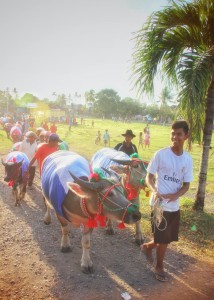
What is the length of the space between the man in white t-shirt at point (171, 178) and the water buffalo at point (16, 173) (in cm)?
515

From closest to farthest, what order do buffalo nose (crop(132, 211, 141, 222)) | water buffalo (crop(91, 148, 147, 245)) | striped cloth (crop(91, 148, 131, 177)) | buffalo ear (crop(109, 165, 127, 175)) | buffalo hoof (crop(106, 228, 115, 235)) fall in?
1. buffalo nose (crop(132, 211, 141, 222))
2. water buffalo (crop(91, 148, 147, 245))
3. buffalo ear (crop(109, 165, 127, 175))
4. buffalo hoof (crop(106, 228, 115, 235))
5. striped cloth (crop(91, 148, 131, 177))

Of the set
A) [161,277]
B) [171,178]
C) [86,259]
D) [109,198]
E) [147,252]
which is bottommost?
[161,277]

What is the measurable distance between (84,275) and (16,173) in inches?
171

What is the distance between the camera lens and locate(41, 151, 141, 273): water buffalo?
13.4 feet

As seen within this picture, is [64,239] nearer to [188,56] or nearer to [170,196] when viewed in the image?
[170,196]

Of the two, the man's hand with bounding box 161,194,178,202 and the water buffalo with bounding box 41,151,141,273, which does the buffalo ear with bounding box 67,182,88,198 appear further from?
the man's hand with bounding box 161,194,178,202

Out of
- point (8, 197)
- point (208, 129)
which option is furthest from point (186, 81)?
point (8, 197)

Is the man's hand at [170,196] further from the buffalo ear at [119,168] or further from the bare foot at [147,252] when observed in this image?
the buffalo ear at [119,168]

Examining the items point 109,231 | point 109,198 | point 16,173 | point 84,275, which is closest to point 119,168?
point 109,231

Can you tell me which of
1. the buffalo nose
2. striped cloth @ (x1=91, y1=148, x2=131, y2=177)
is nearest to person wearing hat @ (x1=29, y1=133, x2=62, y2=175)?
striped cloth @ (x1=91, y1=148, x2=131, y2=177)

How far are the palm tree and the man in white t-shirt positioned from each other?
7.77ft

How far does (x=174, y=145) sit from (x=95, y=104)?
11077 cm

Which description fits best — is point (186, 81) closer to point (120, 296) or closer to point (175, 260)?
point (175, 260)

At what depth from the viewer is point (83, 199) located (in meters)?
4.48
